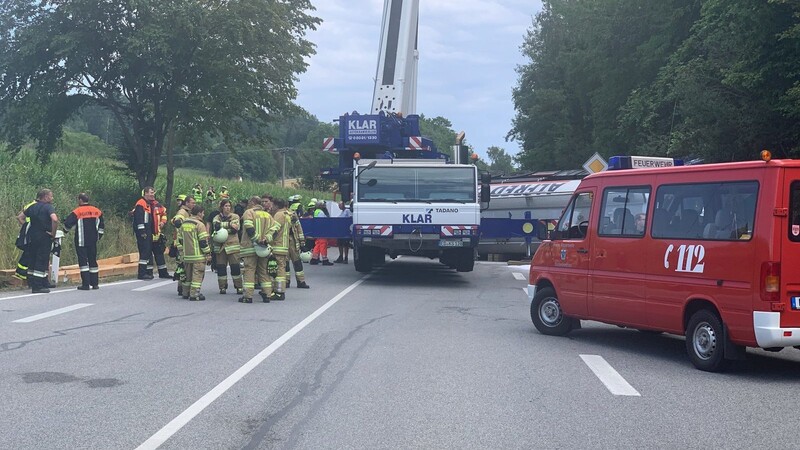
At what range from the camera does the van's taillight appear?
30.1 ft

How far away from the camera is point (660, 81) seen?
34.3 metres

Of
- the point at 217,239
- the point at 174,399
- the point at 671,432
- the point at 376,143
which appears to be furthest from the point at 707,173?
the point at 376,143

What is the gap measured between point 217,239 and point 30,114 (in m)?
14.5

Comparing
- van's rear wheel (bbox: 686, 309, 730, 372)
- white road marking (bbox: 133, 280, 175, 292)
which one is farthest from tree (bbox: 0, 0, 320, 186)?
van's rear wheel (bbox: 686, 309, 730, 372)

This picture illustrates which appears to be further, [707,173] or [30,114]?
[30,114]

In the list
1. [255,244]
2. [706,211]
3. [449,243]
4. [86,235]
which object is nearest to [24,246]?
[86,235]

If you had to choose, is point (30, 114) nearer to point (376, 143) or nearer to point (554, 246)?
point (376, 143)

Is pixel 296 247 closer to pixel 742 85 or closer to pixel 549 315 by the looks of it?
pixel 549 315

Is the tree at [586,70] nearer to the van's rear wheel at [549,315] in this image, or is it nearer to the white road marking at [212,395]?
the van's rear wheel at [549,315]

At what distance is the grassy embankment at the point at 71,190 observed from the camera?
22.7 m

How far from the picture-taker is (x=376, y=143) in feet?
77.5

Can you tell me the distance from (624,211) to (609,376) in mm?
2576

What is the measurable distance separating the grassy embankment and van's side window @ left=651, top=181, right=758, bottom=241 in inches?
581

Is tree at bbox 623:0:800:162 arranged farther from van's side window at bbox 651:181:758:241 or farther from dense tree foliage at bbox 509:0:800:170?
van's side window at bbox 651:181:758:241
